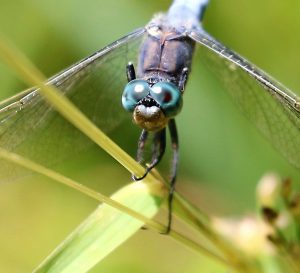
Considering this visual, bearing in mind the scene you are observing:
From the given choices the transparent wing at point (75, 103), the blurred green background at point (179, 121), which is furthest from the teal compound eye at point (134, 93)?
the blurred green background at point (179, 121)

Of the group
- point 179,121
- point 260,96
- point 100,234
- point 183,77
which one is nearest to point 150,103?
point 183,77

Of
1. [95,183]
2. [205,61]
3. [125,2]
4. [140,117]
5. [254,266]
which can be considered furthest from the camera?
[125,2]

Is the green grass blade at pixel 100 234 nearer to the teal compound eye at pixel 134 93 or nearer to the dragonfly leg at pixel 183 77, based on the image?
the teal compound eye at pixel 134 93

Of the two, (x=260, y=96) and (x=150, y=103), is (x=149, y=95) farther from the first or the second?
(x=260, y=96)

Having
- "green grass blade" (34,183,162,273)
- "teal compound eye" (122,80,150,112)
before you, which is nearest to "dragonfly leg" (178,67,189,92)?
"teal compound eye" (122,80,150,112)

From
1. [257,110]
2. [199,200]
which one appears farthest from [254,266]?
[199,200]

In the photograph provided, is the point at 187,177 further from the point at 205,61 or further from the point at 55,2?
the point at 55,2
